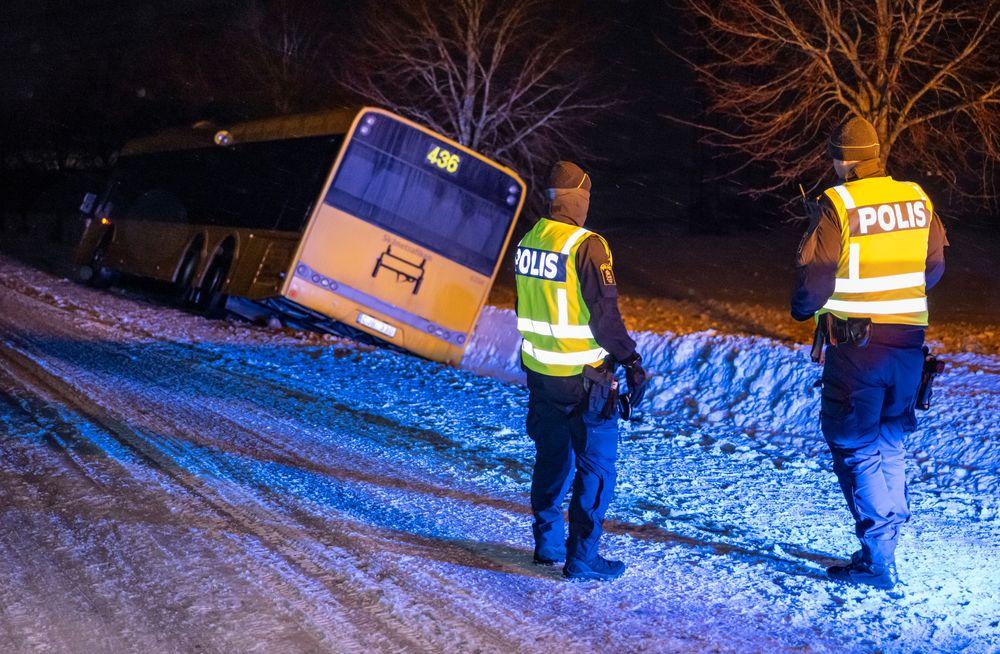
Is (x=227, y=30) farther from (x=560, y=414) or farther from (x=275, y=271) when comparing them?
(x=560, y=414)

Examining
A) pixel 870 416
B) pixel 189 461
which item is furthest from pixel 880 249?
pixel 189 461

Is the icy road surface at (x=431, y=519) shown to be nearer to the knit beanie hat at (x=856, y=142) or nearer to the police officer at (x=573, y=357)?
the police officer at (x=573, y=357)

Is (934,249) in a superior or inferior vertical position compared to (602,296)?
superior

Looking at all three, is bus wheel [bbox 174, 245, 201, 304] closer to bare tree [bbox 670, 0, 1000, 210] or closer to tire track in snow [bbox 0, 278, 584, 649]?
tire track in snow [bbox 0, 278, 584, 649]

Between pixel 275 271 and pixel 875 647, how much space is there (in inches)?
418

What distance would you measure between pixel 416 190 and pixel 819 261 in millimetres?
8717

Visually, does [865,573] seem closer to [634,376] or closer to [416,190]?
[634,376]

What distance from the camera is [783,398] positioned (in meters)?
9.59

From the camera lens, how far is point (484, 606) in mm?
4707

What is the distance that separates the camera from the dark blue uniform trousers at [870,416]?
16.2 ft

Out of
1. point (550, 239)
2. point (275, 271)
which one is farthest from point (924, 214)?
point (275, 271)

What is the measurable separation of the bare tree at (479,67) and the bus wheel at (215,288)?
6091 mm

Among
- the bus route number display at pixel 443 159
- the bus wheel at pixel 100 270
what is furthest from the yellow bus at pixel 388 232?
the bus wheel at pixel 100 270

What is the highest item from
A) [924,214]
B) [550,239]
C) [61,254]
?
[924,214]
